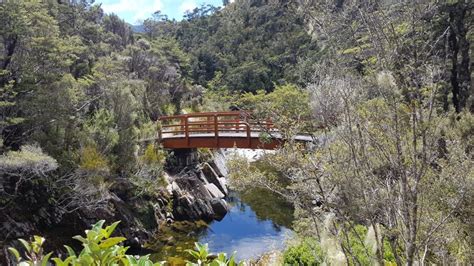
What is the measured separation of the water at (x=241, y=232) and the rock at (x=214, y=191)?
0.48m

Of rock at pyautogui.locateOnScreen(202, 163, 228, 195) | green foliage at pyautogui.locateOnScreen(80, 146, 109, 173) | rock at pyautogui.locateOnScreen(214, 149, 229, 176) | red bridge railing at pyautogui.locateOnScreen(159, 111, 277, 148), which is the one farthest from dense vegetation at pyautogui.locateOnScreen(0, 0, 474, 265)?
rock at pyautogui.locateOnScreen(214, 149, 229, 176)

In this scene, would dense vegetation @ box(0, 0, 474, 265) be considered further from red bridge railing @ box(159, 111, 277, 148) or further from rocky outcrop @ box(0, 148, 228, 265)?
red bridge railing @ box(159, 111, 277, 148)

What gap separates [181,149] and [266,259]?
8676 mm

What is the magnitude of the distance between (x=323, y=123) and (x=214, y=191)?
1368cm

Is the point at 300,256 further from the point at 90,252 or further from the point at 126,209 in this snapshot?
the point at 126,209

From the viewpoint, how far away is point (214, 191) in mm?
16781

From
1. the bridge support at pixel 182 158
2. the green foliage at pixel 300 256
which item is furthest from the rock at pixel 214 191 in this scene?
the green foliage at pixel 300 256

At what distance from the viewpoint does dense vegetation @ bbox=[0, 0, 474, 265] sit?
2516 millimetres

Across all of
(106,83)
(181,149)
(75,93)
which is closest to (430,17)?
(75,93)

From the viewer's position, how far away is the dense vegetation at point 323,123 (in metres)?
2.52

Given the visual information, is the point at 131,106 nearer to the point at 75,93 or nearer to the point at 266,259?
the point at 75,93

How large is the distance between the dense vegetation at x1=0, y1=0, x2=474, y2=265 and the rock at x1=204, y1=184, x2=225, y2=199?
8.92 feet

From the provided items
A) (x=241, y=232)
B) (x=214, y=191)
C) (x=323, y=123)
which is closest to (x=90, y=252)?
(x=323, y=123)

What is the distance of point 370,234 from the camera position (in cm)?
268
